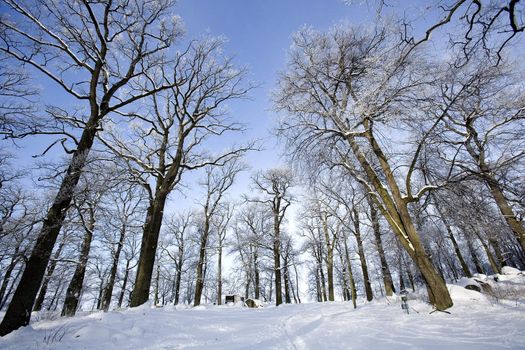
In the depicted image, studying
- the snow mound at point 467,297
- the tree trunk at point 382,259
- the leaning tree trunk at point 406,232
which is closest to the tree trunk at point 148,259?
the leaning tree trunk at point 406,232

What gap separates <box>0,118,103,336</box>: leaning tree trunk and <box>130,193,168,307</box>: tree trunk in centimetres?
253

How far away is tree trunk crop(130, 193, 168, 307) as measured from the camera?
7094mm

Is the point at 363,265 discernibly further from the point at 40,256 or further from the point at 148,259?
the point at 40,256

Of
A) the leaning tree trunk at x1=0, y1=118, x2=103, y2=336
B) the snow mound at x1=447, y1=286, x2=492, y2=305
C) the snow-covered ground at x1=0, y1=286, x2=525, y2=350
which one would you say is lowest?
the snow-covered ground at x1=0, y1=286, x2=525, y2=350

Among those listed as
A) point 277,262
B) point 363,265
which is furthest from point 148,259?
point 363,265

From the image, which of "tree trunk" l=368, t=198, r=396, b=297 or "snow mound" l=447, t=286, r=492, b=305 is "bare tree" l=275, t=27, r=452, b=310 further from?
"tree trunk" l=368, t=198, r=396, b=297

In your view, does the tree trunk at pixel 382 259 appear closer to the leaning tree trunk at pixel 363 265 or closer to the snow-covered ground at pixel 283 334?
the leaning tree trunk at pixel 363 265

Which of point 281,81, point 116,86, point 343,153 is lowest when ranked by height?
point 343,153

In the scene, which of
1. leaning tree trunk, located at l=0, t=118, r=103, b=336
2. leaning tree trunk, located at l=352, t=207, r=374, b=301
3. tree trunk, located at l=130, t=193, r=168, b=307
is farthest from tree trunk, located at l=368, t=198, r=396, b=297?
leaning tree trunk, located at l=0, t=118, r=103, b=336

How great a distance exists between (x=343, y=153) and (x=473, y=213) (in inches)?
168

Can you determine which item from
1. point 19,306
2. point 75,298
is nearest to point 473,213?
point 19,306

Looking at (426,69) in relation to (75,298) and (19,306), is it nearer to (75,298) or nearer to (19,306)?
(19,306)

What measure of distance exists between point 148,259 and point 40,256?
2.87 metres

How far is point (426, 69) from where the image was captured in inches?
243
